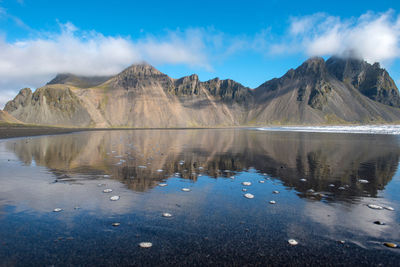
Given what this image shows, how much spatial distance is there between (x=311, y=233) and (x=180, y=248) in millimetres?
3524

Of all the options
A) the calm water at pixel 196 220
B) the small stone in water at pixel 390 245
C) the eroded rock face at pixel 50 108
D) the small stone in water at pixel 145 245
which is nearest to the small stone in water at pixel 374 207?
the calm water at pixel 196 220

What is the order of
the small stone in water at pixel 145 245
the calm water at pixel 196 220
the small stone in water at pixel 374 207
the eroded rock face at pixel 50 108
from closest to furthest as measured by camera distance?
1. the calm water at pixel 196 220
2. the small stone in water at pixel 145 245
3. the small stone in water at pixel 374 207
4. the eroded rock face at pixel 50 108

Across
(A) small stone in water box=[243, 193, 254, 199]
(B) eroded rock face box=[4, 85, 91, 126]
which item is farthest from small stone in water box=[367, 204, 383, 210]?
(B) eroded rock face box=[4, 85, 91, 126]

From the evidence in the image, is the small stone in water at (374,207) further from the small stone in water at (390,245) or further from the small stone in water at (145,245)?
the small stone in water at (145,245)

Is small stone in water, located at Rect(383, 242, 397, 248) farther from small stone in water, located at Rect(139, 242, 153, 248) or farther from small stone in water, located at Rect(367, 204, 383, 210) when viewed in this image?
small stone in water, located at Rect(139, 242, 153, 248)

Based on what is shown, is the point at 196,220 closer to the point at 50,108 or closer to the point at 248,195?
the point at 248,195

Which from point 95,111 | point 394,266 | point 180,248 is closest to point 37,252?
point 180,248

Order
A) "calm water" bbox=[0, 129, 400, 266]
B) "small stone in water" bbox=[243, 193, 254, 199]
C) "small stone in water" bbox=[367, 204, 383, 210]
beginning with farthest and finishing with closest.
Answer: "small stone in water" bbox=[243, 193, 254, 199], "small stone in water" bbox=[367, 204, 383, 210], "calm water" bbox=[0, 129, 400, 266]

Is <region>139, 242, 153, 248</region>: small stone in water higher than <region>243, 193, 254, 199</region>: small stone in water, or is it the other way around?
<region>243, 193, 254, 199</region>: small stone in water

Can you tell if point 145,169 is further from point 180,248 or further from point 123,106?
point 123,106

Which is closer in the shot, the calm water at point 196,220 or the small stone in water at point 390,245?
the calm water at point 196,220

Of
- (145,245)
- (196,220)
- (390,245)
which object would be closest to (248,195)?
(196,220)

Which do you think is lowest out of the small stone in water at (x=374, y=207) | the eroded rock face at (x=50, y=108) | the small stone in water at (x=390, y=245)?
the small stone in water at (x=390, y=245)

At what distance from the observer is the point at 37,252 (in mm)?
5320
